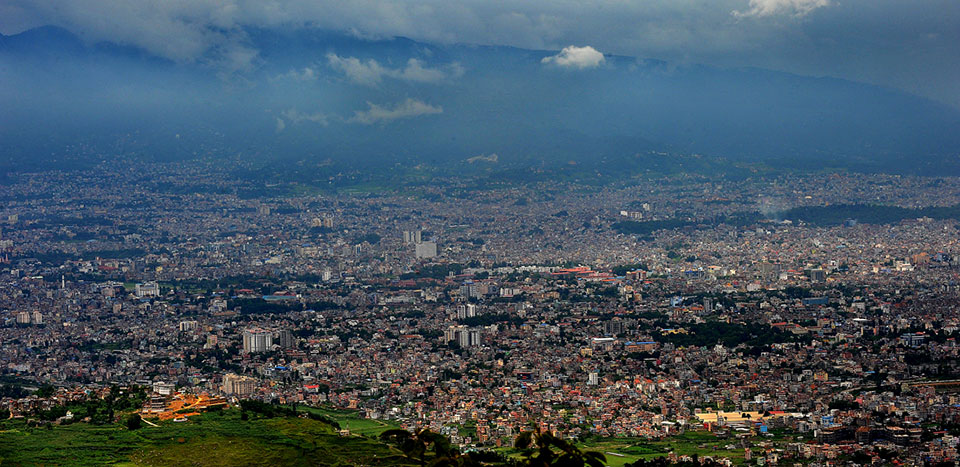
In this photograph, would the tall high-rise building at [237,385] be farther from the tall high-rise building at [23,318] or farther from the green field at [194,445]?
the tall high-rise building at [23,318]

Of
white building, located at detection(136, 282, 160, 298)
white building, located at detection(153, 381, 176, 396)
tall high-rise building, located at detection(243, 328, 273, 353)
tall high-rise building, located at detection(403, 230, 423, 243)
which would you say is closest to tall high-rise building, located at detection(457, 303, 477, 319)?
tall high-rise building, located at detection(243, 328, 273, 353)

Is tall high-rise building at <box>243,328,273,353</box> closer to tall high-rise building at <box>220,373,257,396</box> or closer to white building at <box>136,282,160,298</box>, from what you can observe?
tall high-rise building at <box>220,373,257,396</box>

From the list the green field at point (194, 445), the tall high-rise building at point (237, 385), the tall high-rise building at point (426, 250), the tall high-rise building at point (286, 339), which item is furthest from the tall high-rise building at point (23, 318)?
the tall high-rise building at point (426, 250)

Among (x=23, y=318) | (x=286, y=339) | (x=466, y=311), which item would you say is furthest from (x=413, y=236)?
(x=286, y=339)

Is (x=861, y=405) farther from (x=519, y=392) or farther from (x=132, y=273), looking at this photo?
(x=132, y=273)

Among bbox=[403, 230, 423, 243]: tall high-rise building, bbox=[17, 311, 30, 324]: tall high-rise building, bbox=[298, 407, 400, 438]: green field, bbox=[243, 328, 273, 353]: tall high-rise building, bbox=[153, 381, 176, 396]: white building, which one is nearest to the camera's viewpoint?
bbox=[298, 407, 400, 438]: green field

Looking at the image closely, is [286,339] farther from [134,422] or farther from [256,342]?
[134,422]

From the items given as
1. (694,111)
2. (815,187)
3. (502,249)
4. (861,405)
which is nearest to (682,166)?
(815,187)
